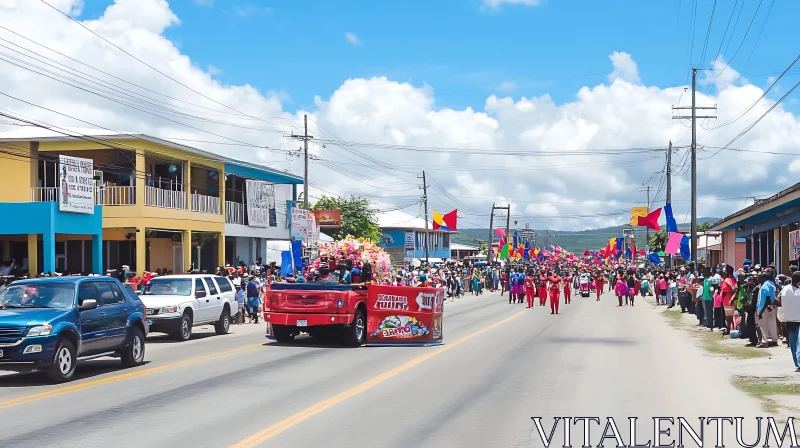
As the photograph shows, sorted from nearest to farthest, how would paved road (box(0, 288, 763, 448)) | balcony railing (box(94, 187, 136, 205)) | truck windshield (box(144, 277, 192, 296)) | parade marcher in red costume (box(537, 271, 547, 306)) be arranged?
paved road (box(0, 288, 763, 448)) → truck windshield (box(144, 277, 192, 296)) → balcony railing (box(94, 187, 136, 205)) → parade marcher in red costume (box(537, 271, 547, 306))

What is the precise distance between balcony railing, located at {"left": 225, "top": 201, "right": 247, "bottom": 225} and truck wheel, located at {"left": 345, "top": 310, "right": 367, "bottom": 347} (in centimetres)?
2599

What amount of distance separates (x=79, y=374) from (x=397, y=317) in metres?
8.09

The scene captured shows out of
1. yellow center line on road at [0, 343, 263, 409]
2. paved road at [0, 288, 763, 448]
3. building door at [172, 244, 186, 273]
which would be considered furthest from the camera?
building door at [172, 244, 186, 273]

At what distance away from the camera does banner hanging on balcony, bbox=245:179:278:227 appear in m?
47.2

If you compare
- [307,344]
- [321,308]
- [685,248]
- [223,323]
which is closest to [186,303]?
[223,323]

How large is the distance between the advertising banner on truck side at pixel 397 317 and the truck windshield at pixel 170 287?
18.2 feet

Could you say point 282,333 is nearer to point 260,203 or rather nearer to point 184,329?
point 184,329

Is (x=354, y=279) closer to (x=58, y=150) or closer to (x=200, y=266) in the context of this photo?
(x=58, y=150)

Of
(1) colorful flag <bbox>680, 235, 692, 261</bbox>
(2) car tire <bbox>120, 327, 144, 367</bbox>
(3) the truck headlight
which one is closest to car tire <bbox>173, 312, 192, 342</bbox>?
(2) car tire <bbox>120, 327, 144, 367</bbox>

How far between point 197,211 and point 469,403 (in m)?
31.8

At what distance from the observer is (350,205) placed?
78062 millimetres

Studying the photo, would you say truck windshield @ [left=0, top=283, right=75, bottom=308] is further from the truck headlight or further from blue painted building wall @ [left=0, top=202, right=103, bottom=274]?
blue painted building wall @ [left=0, top=202, right=103, bottom=274]

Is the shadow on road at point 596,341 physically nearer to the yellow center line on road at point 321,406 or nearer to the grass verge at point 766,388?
the yellow center line on road at point 321,406

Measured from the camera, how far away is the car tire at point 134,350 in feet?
52.3
